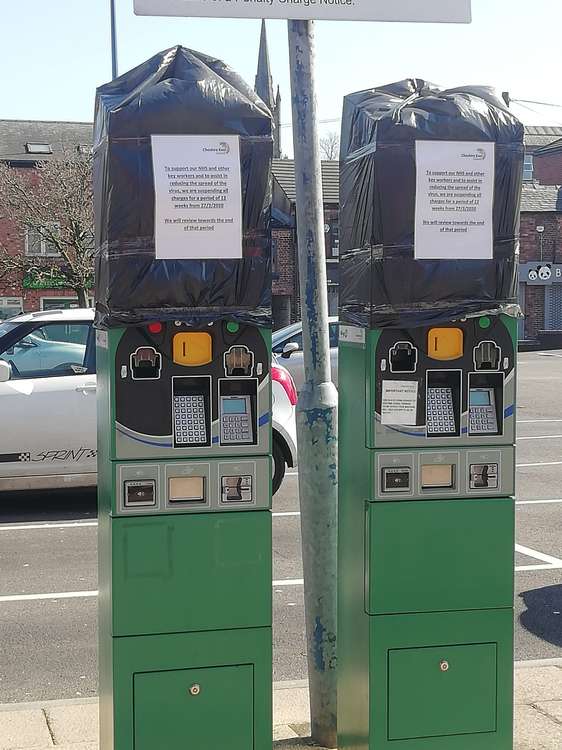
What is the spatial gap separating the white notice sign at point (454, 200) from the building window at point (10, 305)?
1552 inches

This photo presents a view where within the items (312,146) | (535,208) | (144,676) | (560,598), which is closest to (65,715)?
(144,676)

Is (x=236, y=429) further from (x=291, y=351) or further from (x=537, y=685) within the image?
(x=291, y=351)

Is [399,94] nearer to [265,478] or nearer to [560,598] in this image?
[265,478]

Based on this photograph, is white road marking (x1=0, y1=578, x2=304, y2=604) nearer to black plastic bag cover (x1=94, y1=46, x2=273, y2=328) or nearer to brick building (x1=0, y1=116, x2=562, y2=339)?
black plastic bag cover (x1=94, y1=46, x2=273, y2=328)

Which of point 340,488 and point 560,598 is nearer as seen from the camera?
point 340,488

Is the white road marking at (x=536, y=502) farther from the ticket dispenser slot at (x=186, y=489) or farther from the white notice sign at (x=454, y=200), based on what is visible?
the ticket dispenser slot at (x=186, y=489)

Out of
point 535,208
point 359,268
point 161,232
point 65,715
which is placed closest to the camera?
point 161,232

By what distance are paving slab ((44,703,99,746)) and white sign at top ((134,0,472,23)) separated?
9.63 ft

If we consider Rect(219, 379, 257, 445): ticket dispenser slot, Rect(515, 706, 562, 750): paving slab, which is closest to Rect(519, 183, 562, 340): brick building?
Rect(515, 706, 562, 750): paving slab

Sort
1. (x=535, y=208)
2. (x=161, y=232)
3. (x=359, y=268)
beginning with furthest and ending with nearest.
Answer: (x=535, y=208)
(x=359, y=268)
(x=161, y=232)

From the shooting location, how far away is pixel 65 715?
4797 mm

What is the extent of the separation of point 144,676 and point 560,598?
3946 millimetres

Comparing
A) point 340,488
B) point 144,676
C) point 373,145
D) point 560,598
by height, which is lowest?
point 560,598

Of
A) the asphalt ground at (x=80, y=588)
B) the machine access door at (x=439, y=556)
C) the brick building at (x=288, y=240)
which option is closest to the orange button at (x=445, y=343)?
the machine access door at (x=439, y=556)
